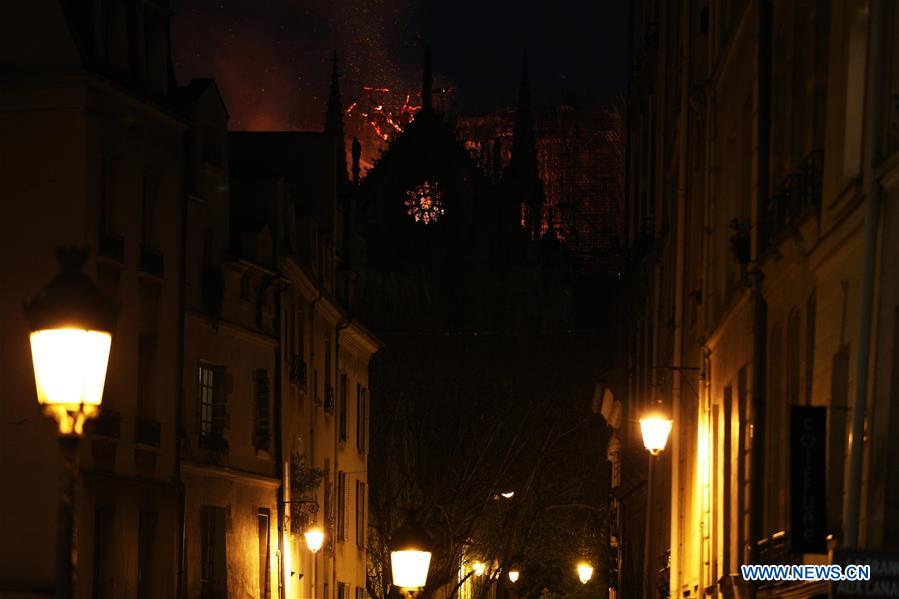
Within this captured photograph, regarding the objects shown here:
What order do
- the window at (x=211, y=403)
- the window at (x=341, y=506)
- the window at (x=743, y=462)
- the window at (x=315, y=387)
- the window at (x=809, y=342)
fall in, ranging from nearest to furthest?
the window at (x=809, y=342) < the window at (x=743, y=462) < the window at (x=211, y=403) < the window at (x=315, y=387) < the window at (x=341, y=506)

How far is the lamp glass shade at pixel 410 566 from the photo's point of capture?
1634 centimetres

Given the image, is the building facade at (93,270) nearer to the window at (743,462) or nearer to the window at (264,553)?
the window at (264,553)

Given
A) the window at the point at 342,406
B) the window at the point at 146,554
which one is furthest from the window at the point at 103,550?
the window at the point at 342,406

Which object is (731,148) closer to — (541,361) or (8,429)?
(8,429)

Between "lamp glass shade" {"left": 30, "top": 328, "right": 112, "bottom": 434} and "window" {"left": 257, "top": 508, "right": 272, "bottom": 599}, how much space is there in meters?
26.7

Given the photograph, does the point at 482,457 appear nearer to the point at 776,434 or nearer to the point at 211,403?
the point at 211,403

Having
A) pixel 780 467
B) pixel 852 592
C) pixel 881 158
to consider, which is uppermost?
pixel 881 158

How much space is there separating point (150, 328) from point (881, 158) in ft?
62.8

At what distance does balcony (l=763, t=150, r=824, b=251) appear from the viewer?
14977 mm

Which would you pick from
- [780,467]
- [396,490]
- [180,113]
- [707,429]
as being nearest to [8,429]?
[180,113]

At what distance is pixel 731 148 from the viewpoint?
21.9m

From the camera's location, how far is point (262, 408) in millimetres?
36812

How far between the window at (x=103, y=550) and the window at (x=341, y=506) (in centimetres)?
1839

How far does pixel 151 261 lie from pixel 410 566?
559 inches
